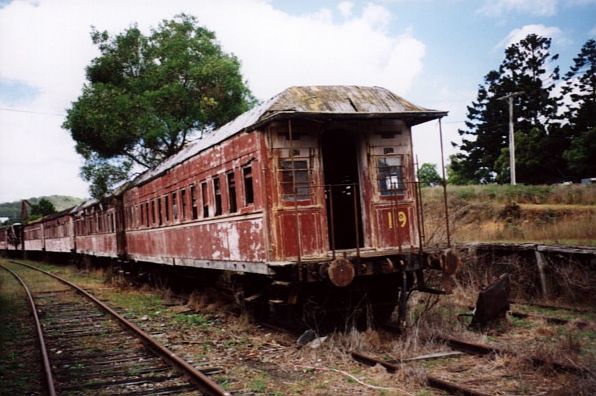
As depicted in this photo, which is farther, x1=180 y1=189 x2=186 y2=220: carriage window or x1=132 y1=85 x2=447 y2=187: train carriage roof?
x1=180 y1=189 x2=186 y2=220: carriage window

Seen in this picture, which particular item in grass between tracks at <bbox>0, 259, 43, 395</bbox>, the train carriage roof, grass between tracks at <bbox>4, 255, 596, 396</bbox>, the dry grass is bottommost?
grass between tracks at <bbox>4, 255, 596, 396</bbox>

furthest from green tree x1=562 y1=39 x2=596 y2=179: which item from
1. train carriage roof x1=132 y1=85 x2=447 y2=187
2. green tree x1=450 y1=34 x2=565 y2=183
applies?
train carriage roof x1=132 y1=85 x2=447 y2=187

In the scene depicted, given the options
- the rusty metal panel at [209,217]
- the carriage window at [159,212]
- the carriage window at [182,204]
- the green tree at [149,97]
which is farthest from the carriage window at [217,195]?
the green tree at [149,97]

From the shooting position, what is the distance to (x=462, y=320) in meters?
9.77

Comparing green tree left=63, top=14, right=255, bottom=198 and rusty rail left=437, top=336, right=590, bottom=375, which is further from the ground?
green tree left=63, top=14, right=255, bottom=198

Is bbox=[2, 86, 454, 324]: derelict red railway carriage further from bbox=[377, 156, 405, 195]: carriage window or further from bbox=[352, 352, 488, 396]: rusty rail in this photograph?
bbox=[352, 352, 488, 396]: rusty rail

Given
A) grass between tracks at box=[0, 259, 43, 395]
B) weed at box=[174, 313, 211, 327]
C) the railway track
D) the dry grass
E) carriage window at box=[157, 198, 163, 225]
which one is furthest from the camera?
the dry grass

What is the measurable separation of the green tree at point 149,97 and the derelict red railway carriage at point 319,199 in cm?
1651

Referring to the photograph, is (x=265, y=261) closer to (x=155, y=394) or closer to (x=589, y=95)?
(x=155, y=394)

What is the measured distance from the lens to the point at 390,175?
9594mm

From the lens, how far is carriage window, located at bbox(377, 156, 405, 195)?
9.53 metres

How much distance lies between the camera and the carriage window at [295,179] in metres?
8.88

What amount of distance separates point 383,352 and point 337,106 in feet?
12.9

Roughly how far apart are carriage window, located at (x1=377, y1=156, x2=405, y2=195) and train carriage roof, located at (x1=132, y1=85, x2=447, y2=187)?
77 centimetres
